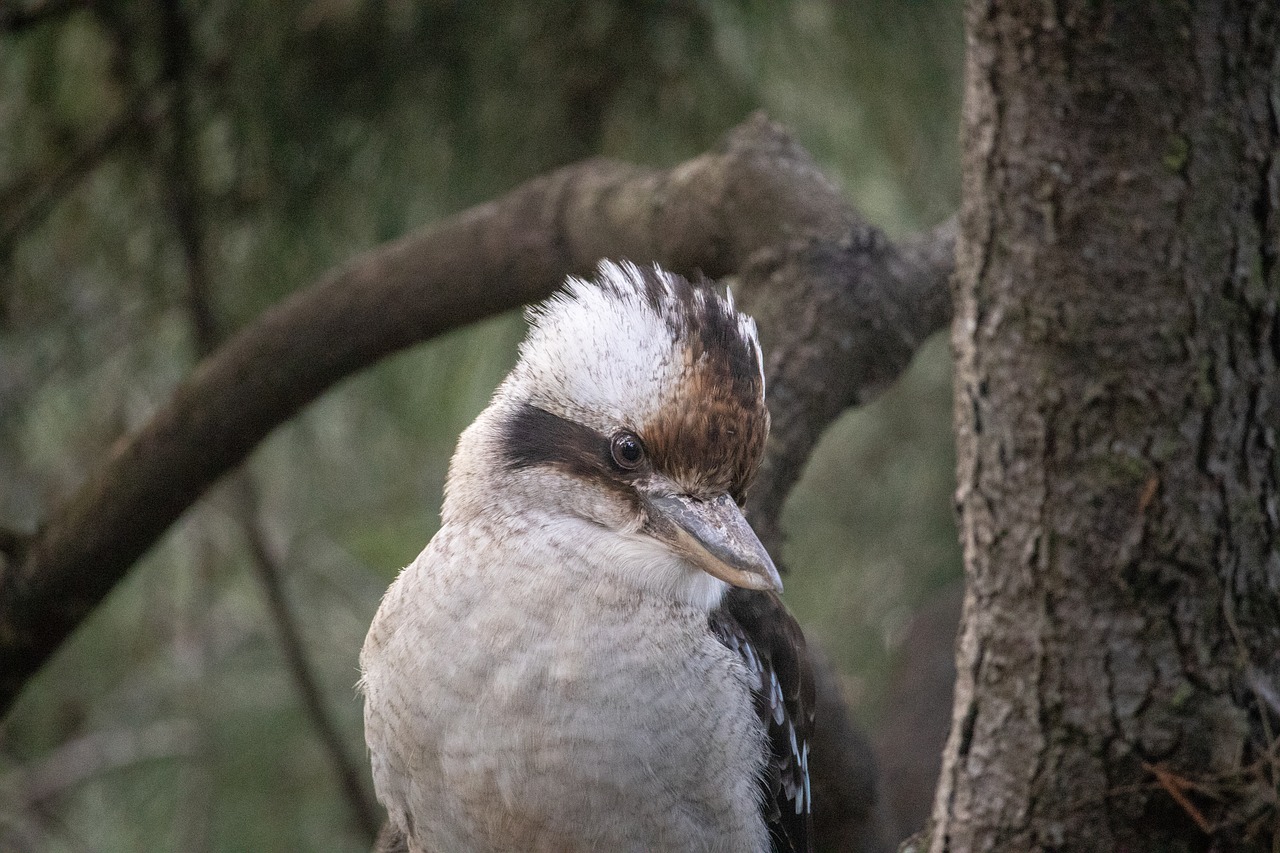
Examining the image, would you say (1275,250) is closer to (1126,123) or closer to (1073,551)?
(1126,123)

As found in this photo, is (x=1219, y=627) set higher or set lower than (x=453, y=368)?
lower

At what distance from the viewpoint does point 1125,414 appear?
143 cm

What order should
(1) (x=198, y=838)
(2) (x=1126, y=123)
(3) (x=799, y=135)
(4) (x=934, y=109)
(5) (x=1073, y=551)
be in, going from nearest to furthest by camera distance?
(2) (x=1126, y=123), (5) (x=1073, y=551), (4) (x=934, y=109), (3) (x=799, y=135), (1) (x=198, y=838)

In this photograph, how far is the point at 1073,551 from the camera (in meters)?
1.47

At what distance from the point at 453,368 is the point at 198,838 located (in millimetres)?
1369

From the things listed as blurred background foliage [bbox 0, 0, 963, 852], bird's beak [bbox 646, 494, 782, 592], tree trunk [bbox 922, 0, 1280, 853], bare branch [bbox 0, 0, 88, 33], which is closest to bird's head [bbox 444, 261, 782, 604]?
bird's beak [bbox 646, 494, 782, 592]

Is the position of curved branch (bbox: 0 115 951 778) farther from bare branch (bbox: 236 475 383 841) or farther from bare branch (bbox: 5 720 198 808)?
bare branch (bbox: 5 720 198 808)

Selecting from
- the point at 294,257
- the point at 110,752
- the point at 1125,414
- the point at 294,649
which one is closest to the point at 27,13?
the point at 294,257

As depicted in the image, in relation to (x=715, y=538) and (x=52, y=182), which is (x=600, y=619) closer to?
(x=715, y=538)

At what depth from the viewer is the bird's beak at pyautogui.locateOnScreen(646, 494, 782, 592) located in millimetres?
1423

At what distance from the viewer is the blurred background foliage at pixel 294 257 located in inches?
111

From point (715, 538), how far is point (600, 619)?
161mm

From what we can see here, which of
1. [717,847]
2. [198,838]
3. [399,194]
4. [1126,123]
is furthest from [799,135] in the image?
[198,838]

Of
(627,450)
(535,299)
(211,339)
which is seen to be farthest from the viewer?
(211,339)
